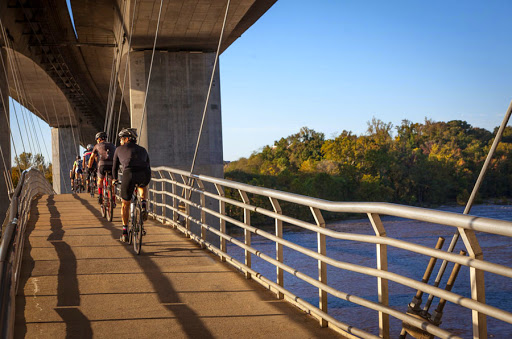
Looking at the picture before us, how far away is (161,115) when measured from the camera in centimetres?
2180

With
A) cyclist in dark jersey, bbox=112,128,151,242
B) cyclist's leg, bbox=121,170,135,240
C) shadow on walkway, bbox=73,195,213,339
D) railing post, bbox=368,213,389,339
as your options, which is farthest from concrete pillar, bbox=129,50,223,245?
railing post, bbox=368,213,389,339

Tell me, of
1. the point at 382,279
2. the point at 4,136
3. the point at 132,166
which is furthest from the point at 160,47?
the point at 382,279

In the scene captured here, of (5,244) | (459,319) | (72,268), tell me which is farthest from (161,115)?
(459,319)

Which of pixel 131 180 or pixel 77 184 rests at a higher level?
pixel 131 180

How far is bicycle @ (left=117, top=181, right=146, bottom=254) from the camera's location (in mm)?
8383

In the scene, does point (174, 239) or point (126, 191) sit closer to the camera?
point (126, 191)

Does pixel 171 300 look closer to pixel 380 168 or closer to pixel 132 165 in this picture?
pixel 132 165

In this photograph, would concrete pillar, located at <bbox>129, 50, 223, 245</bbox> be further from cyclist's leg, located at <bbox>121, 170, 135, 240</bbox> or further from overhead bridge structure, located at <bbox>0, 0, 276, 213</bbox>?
cyclist's leg, located at <bbox>121, 170, 135, 240</bbox>

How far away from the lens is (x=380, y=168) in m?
93.3

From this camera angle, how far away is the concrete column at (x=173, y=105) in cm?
2170

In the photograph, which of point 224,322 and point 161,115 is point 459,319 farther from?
point 224,322

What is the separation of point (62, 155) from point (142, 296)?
5402 cm

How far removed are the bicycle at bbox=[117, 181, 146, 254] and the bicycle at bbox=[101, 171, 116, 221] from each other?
2926 millimetres

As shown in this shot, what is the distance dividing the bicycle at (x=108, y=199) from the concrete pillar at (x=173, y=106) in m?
8.71
